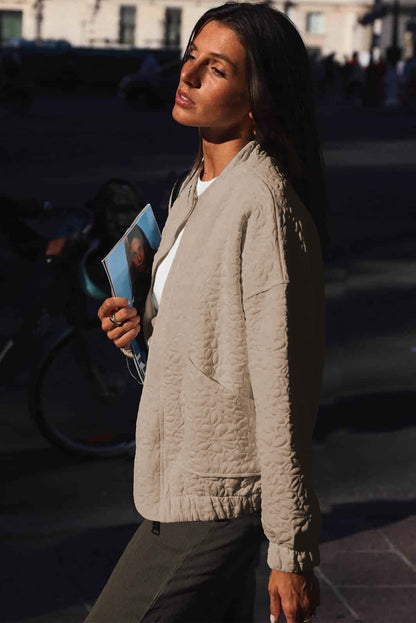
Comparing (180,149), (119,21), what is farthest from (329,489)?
(119,21)

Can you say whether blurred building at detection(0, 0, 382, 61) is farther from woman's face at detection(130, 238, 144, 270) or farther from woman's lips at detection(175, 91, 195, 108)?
woman's lips at detection(175, 91, 195, 108)

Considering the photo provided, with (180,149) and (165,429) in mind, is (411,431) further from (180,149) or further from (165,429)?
(180,149)

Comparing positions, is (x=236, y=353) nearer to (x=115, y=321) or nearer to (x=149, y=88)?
(x=115, y=321)

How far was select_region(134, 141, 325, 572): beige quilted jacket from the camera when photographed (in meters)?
2.17

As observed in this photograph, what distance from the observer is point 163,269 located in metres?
2.48

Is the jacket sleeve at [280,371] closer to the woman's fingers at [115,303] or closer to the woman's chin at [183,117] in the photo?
the woman's chin at [183,117]

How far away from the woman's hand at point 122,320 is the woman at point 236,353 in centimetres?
19

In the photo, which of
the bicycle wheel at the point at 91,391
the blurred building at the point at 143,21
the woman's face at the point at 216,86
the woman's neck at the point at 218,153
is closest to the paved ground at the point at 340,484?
the bicycle wheel at the point at 91,391

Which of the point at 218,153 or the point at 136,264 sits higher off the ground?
the point at 218,153

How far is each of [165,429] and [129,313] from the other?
12.1 inches

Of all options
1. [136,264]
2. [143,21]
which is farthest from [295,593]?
[143,21]

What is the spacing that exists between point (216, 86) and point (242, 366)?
0.54m

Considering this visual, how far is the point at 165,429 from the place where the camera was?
234 centimetres

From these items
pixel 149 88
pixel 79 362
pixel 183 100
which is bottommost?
pixel 149 88
